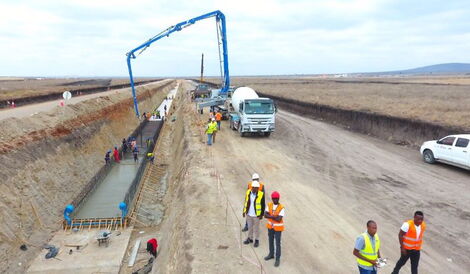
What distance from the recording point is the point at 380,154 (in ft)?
69.6

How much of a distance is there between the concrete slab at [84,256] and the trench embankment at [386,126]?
20.5m

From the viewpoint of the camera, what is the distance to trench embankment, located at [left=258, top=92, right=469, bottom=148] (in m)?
23.0

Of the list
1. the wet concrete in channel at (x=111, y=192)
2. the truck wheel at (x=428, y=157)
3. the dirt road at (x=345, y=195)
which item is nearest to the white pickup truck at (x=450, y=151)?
the truck wheel at (x=428, y=157)

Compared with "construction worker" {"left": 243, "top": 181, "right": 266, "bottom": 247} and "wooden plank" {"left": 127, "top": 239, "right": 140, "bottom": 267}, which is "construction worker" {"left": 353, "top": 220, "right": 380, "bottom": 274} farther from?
"wooden plank" {"left": 127, "top": 239, "right": 140, "bottom": 267}

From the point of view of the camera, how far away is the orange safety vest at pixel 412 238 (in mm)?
7562

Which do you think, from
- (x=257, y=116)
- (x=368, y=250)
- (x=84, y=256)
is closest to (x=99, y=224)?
(x=84, y=256)

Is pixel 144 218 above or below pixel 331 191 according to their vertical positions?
below

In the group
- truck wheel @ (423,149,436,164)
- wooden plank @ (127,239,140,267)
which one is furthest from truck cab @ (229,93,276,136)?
wooden plank @ (127,239,140,267)

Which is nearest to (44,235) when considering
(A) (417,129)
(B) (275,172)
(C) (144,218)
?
(C) (144,218)

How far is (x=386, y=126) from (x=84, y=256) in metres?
23.8

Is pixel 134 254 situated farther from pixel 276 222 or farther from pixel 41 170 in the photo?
pixel 41 170

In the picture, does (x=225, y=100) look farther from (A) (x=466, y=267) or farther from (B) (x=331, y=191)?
(A) (x=466, y=267)

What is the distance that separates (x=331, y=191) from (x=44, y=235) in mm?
14029

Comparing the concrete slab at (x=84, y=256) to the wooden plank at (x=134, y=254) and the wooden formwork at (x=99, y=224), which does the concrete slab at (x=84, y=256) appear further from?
the wooden formwork at (x=99, y=224)
